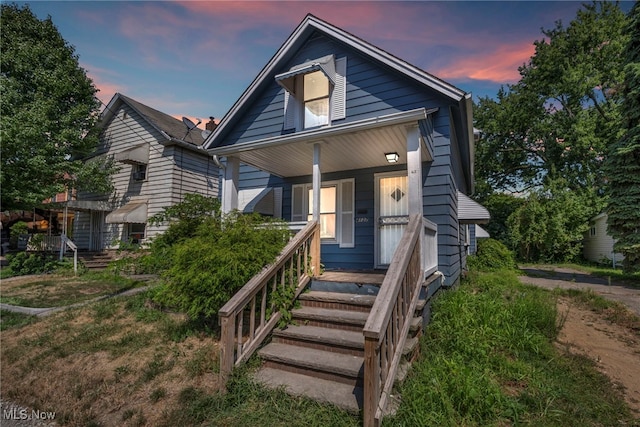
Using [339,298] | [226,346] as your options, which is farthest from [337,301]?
[226,346]

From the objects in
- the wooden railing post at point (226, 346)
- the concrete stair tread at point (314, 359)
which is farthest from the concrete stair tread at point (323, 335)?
the wooden railing post at point (226, 346)

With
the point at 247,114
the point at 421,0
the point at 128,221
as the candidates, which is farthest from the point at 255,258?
the point at 128,221

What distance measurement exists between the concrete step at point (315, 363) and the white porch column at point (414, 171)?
2.35m

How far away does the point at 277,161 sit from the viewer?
6609 millimetres

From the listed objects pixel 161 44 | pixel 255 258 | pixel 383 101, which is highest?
pixel 161 44

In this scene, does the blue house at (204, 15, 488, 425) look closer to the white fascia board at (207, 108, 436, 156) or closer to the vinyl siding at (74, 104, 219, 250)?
the white fascia board at (207, 108, 436, 156)

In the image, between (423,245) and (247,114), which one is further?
(247,114)

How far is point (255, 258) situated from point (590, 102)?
2303cm

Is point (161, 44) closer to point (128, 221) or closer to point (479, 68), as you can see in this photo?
point (128, 221)

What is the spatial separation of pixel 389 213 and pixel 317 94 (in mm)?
3356

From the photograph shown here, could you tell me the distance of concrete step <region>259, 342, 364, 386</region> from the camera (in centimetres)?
288

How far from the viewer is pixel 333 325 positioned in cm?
365

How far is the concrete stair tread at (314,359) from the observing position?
2.91 m

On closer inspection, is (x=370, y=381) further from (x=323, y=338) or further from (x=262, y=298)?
(x=262, y=298)
